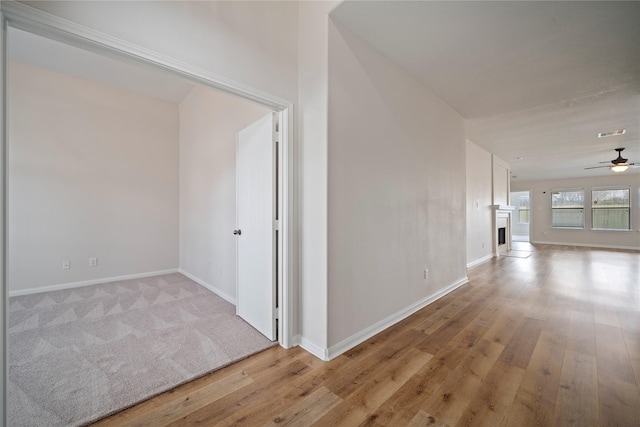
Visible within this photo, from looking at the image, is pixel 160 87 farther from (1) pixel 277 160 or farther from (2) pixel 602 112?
(2) pixel 602 112

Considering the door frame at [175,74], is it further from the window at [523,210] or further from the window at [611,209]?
the window at [523,210]

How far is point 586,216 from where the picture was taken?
9.16 metres

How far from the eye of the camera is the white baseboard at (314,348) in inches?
81.0

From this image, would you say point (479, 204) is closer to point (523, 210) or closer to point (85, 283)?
point (85, 283)

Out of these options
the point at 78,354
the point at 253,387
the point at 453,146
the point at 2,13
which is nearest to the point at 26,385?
the point at 78,354

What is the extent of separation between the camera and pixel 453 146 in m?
3.91

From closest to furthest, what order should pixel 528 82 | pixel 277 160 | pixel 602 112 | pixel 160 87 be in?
pixel 277 160 → pixel 528 82 → pixel 602 112 → pixel 160 87

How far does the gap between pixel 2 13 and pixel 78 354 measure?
7.76 feet

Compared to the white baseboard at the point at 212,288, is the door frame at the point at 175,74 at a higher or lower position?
higher

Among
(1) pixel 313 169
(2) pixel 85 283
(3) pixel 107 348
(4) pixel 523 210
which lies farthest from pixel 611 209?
(2) pixel 85 283

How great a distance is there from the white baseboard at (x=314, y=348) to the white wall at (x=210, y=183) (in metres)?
1.44

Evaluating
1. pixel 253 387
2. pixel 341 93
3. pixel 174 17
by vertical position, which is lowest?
pixel 253 387

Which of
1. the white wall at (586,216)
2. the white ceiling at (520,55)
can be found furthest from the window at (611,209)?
the white ceiling at (520,55)

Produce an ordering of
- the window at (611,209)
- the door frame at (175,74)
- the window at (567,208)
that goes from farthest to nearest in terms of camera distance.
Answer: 1. the window at (567,208)
2. the window at (611,209)
3. the door frame at (175,74)
